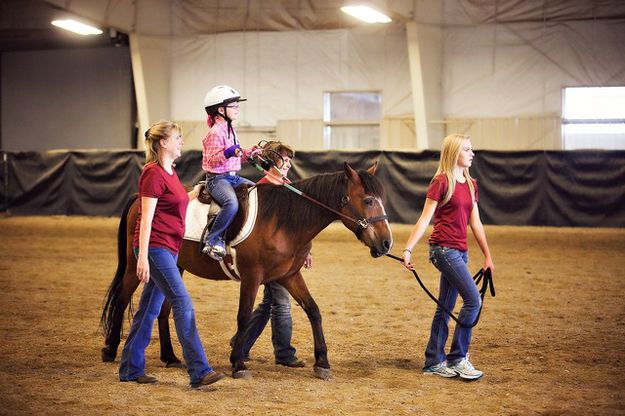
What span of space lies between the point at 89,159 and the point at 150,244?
17916 millimetres

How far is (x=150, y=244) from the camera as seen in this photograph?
5.51 m

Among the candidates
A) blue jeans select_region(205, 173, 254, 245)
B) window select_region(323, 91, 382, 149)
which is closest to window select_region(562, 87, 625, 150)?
window select_region(323, 91, 382, 149)

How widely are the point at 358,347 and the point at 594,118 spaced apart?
55.0 ft

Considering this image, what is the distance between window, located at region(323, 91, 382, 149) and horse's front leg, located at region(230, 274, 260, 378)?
17.9m

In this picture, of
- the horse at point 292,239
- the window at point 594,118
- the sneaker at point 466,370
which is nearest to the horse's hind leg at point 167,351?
the horse at point 292,239

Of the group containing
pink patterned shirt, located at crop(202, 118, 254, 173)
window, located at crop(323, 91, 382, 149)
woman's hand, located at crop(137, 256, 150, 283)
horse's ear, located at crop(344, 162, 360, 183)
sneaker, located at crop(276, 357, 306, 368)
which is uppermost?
window, located at crop(323, 91, 382, 149)

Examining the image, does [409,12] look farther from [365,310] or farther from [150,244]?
[150,244]

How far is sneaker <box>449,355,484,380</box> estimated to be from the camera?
5914mm

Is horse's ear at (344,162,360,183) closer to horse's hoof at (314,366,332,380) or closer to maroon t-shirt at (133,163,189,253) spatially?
maroon t-shirt at (133,163,189,253)

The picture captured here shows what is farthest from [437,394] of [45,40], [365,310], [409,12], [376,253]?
[45,40]

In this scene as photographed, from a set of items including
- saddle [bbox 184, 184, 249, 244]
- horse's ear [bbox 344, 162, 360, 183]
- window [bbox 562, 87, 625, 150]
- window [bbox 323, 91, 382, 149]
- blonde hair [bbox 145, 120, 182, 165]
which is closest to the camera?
blonde hair [bbox 145, 120, 182, 165]

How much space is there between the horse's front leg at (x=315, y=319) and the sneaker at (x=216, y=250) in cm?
55

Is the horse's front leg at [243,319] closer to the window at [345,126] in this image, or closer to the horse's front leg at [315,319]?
the horse's front leg at [315,319]

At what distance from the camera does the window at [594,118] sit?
70.5ft
